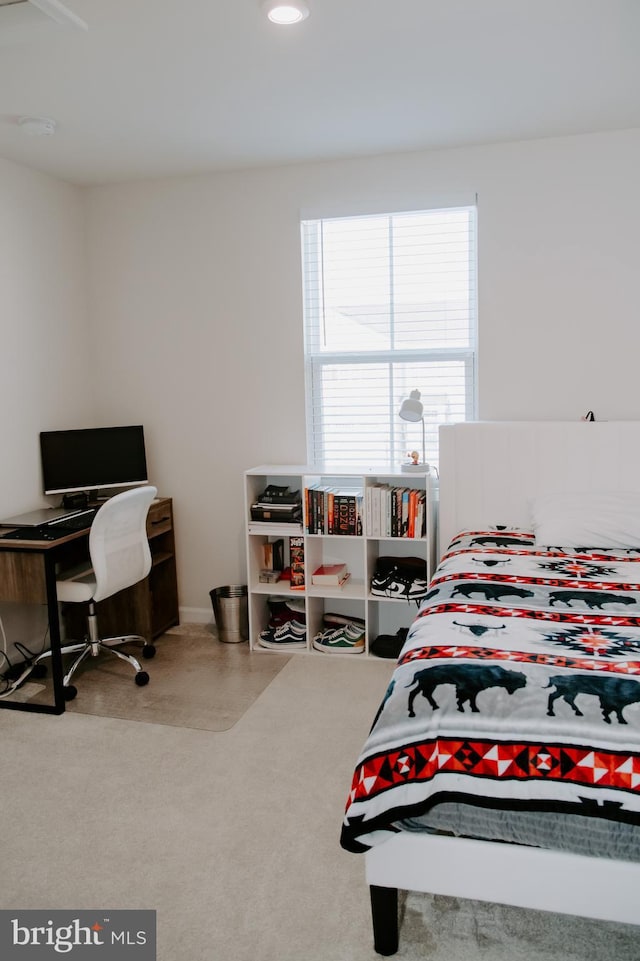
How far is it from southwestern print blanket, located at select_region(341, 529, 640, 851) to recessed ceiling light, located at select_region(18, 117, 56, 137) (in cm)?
269

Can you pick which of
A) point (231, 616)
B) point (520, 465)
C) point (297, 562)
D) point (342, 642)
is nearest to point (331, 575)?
point (297, 562)

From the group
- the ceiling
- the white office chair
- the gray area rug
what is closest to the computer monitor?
the white office chair

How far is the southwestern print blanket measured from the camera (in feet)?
5.21

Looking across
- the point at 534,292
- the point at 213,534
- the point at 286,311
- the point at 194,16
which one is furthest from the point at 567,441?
the point at 194,16

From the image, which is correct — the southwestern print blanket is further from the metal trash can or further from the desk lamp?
the metal trash can

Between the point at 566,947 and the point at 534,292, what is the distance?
2872mm

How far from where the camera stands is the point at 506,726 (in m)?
1.67

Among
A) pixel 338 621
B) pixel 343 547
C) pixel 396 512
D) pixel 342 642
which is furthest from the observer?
pixel 343 547

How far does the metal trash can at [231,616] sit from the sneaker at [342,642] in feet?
1.53

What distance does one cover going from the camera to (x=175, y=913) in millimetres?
1964

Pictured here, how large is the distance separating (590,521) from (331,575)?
139 cm

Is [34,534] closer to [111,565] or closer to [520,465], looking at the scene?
[111,565]

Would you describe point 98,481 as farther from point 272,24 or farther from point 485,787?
point 485,787

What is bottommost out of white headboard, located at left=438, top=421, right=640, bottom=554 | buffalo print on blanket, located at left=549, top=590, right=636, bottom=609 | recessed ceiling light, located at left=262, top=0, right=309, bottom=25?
buffalo print on blanket, located at left=549, top=590, right=636, bottom=609
